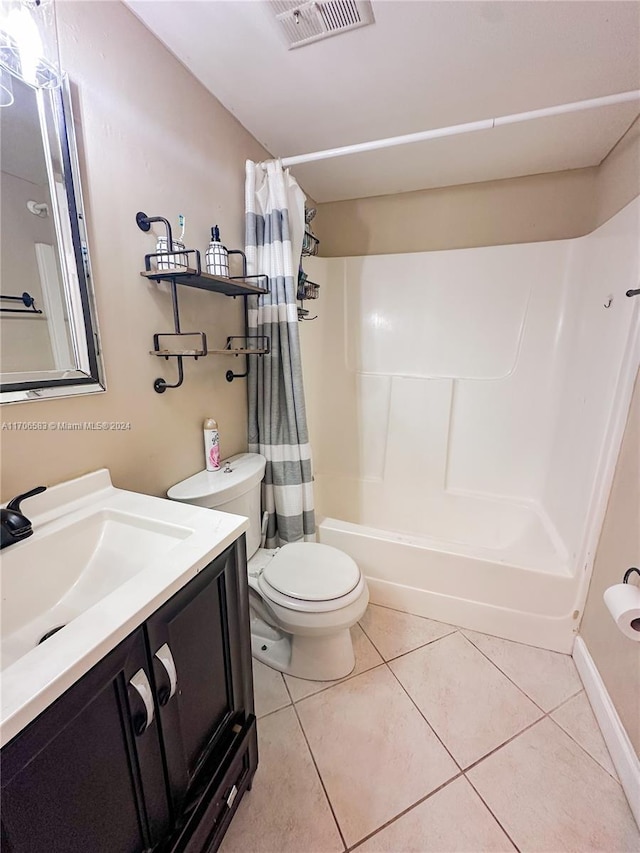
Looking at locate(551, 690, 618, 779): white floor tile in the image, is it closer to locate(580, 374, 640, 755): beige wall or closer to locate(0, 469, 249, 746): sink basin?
locate(580, 374, 640, 755): beige wall

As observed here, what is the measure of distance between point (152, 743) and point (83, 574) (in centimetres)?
41

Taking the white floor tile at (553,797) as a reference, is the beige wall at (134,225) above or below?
above

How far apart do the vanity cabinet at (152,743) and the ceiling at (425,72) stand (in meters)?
1.55

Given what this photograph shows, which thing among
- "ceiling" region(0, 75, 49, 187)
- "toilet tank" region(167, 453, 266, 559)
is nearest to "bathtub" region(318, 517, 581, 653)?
"toilet tank" region(167, 453, 266, 559)

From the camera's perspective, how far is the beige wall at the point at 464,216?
6.42 ft

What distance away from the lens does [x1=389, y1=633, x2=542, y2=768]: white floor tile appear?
1.29 metres

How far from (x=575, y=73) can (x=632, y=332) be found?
0.92m

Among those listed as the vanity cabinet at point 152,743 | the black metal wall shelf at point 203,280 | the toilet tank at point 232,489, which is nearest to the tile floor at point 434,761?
the vanity cabinet at point 152,743

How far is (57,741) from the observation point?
0.52 metres

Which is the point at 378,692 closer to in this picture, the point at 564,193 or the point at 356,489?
the point at 356,489

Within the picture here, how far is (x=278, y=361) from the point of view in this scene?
1664 millimetres

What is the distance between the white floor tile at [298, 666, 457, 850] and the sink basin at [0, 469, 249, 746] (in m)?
0.94

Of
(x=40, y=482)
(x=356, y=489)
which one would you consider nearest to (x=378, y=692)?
(x=356, y=489)

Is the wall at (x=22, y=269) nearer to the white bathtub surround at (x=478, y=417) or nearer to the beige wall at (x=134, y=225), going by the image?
the beige wall at (x=134, y=225)
